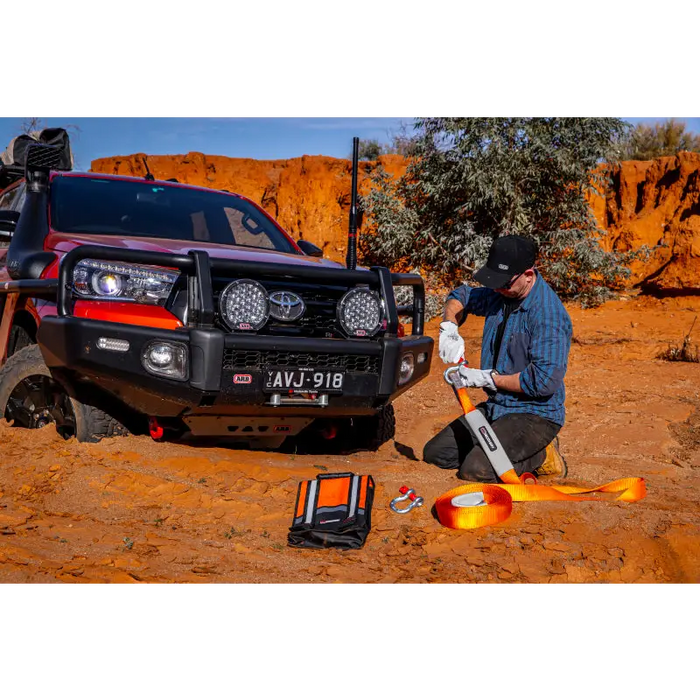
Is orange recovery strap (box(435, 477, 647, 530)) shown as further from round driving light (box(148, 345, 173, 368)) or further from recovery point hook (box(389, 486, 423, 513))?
round driving light (box(148, 345, 173, 368))

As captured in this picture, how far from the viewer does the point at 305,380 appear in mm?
3922

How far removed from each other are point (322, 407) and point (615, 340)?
24.7 feet

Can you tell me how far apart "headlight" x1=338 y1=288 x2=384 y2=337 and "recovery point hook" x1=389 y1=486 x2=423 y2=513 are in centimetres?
88

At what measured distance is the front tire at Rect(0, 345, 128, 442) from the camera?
411cm

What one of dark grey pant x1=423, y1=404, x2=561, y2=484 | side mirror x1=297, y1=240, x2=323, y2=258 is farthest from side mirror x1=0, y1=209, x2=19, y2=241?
dark grey pant x1=423, y1=404, x2=561, y2=484

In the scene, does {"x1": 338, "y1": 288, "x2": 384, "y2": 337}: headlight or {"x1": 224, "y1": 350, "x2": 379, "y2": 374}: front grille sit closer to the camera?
{"x1": 224, "y1": 350, "x2": 379, "y2": 374}: front grille

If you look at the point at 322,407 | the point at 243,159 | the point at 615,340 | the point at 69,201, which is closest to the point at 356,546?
the point at 322,407

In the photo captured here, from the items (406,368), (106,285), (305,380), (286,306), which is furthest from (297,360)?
(106,285)

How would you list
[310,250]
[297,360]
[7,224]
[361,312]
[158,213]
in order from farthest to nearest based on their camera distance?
1. [310,250]
2. [158,213]
3. [7,224]
4. [361,312]
5. [297,360]

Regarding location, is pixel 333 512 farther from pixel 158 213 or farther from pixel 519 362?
pixel 158 213

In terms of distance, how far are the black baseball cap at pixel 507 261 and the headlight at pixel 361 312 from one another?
725 millimetres

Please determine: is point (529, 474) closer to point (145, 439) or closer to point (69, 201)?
point (145, 439)

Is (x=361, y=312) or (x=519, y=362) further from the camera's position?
(x=519, y=362)

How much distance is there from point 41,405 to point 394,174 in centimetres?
1843
